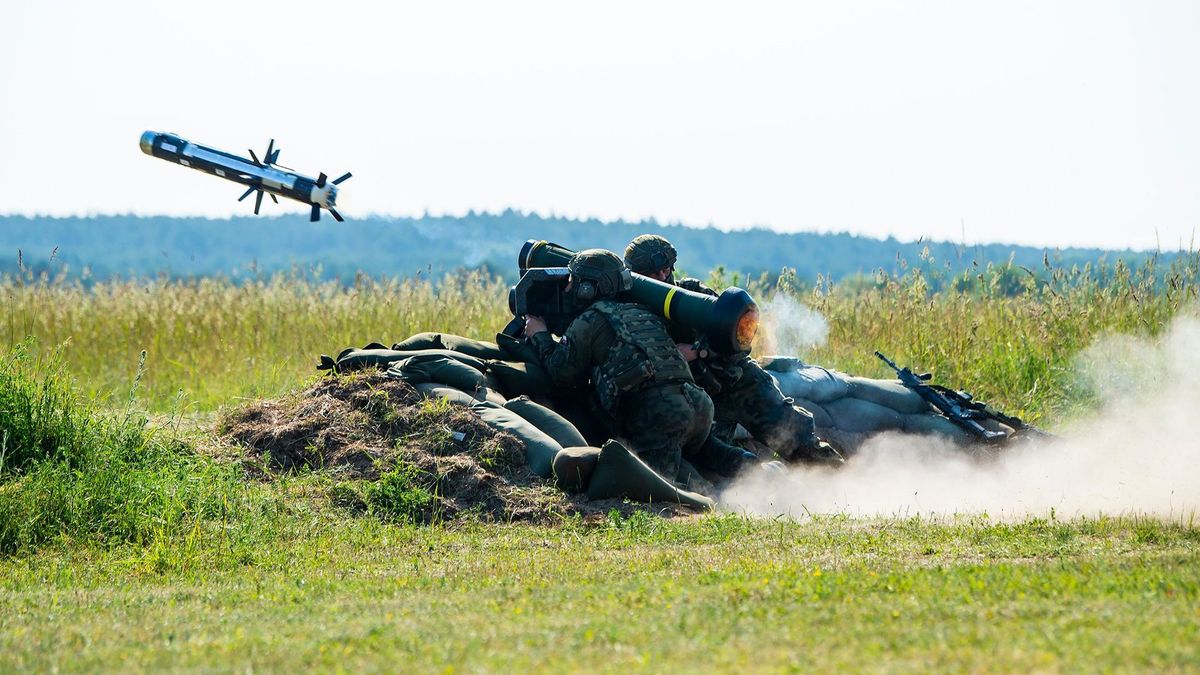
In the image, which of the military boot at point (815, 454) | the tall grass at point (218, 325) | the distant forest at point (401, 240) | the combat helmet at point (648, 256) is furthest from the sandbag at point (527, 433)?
the distant forest at point (401, 240)

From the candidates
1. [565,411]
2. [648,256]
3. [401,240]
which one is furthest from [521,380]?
[401,240]

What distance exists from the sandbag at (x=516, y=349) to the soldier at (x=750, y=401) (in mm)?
1067

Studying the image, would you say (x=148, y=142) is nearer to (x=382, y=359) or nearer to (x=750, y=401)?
(x=382, y=359)

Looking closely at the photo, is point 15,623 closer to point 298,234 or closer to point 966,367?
point 966,367

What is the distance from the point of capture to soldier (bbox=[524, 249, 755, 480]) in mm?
10109

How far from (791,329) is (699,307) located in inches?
233

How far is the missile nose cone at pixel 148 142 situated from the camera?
1029cm

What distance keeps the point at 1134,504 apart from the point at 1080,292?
6.66 m

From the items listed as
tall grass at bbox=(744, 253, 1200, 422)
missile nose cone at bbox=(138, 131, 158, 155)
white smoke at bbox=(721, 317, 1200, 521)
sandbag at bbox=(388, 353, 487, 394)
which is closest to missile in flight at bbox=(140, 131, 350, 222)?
missile nose cone at bbox=(138, 131, 158, 155)

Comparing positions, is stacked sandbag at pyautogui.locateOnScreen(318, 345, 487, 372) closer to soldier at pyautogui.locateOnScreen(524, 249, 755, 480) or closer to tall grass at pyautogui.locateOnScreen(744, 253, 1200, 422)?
soldier at pyautogui.locateOnScreen(524, 249, 755, 480)

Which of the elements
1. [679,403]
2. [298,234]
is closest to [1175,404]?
[679,403]

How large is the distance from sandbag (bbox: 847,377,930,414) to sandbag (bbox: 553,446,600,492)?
4185mm

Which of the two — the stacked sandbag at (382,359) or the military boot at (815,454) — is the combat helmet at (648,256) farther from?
the military boot at (815,454)

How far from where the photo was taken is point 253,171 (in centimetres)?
1002
